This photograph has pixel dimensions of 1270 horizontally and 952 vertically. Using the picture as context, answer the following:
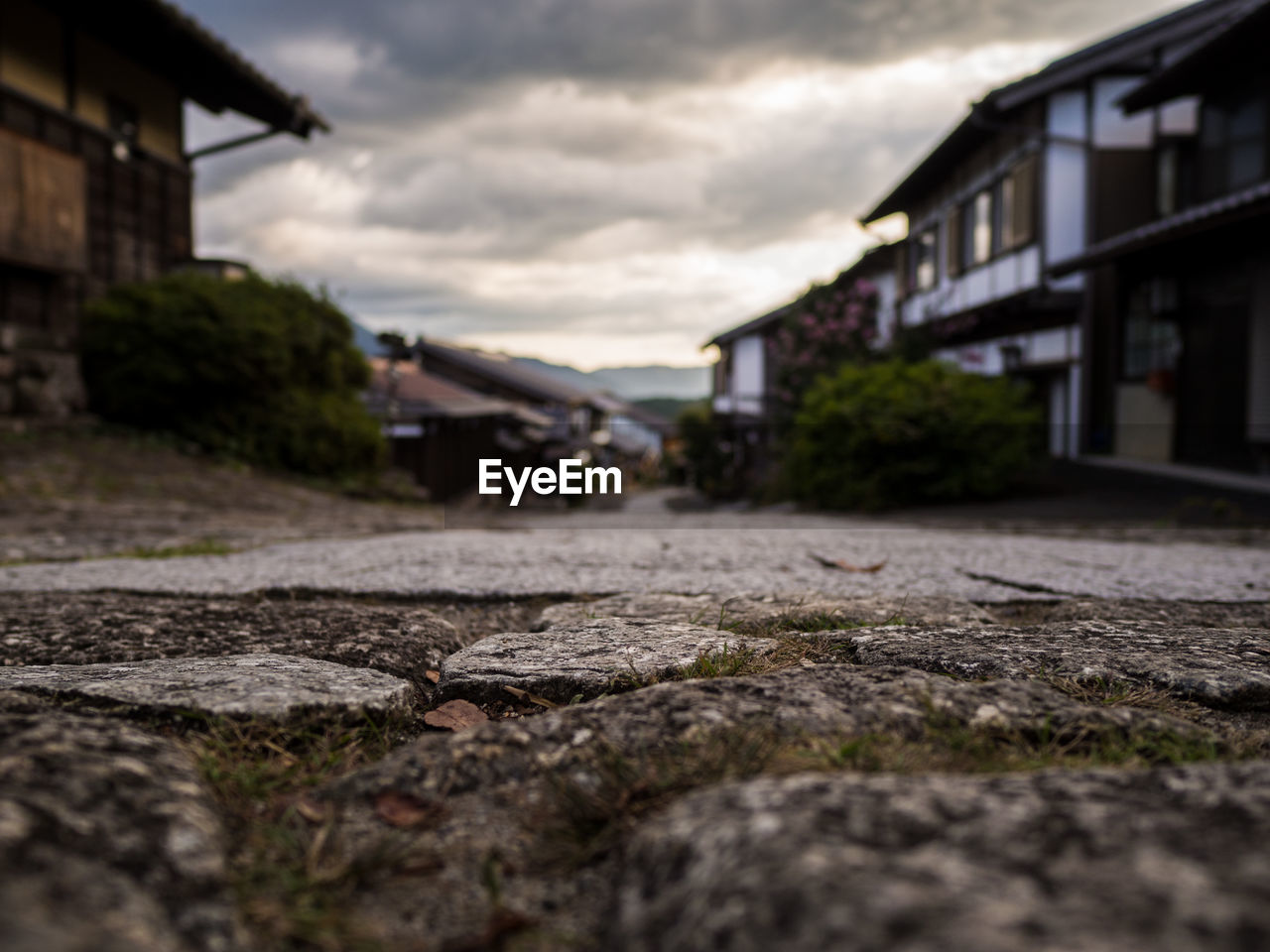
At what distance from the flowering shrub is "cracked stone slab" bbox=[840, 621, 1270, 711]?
1168 centimetres

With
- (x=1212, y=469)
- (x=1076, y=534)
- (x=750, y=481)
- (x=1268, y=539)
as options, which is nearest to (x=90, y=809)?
(x=1076, y=534)

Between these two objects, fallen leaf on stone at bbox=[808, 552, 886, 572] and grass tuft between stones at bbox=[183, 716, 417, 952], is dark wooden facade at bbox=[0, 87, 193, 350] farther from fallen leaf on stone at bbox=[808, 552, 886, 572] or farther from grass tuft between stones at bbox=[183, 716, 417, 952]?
grass tuft between stones at bbox=[183, 716, 417, 952]

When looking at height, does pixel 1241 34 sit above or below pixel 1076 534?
above

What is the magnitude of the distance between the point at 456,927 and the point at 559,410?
2728 cm

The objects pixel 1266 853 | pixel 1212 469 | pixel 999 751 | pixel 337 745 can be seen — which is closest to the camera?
pixel 1266 853

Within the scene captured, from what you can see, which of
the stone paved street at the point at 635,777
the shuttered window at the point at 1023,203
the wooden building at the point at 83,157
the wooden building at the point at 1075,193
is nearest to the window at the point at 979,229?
the wooden building at the point at 1075,193

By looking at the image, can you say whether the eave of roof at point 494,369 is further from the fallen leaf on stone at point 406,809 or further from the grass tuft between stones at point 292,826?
the fallen leaf on stone at point 406,809

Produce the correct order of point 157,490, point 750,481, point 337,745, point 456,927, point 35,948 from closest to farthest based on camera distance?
point 35,948 → point 456,927 → point 337,745 → point 157,490 → point 750,481

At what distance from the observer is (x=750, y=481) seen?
59.6ft

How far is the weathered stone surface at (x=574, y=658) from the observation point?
1.35 meters

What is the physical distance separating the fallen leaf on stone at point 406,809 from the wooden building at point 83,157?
30.0 ft

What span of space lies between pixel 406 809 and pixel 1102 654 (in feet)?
3.59

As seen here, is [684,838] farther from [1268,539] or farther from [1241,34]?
[1241,34]

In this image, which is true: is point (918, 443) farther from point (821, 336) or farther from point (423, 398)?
point (423, 398)
